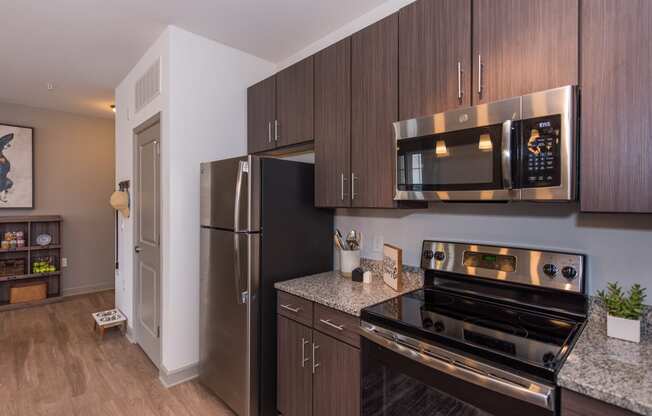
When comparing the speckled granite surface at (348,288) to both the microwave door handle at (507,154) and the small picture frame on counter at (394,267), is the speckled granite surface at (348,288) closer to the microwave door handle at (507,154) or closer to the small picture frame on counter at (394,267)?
the small picture frame on counter at (394,267)

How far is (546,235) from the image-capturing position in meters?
1.50

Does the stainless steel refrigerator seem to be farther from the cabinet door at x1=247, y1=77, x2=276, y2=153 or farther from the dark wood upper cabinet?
the dark wood upper cabinet

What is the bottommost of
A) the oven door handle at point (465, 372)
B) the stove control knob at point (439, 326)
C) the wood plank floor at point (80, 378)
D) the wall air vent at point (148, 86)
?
the wood plank floor at point (80, 378)

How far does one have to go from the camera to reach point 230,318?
2.12m

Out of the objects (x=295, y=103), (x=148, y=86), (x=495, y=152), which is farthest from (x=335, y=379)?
(x=148, y=86)

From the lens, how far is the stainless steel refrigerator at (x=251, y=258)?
1.99 metres

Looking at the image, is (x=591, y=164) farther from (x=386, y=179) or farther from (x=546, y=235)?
(x=386, y=179)

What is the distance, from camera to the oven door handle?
3.18ft

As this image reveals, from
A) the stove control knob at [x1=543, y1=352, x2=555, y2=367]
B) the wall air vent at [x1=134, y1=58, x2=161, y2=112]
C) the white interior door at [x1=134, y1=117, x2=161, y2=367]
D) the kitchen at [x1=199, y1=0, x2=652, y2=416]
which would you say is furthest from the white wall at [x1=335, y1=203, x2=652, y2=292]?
the wall air vent at [x1=134, y1=58, x2=161, y2=112]

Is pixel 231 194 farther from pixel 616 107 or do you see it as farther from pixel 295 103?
pixel 616 107

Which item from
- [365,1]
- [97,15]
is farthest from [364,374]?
[97,15]

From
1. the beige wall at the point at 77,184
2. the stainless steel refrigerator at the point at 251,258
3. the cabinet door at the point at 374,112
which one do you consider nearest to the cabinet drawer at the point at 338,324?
the stainless steel refrigerator at the point at 251,258

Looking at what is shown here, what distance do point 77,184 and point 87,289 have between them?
1550mm

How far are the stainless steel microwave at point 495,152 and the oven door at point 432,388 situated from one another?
0.65 m
